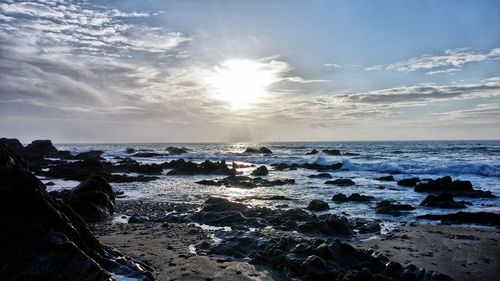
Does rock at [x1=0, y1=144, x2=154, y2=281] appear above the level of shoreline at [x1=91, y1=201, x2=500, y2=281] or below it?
above

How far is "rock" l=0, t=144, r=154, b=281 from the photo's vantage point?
22.3 ft

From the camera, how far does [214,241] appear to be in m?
13.1

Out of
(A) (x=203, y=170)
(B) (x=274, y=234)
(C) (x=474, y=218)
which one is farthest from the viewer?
(A) (x=203, y=170)

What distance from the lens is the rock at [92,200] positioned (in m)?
17.9

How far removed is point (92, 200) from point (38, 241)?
12455 millimetres

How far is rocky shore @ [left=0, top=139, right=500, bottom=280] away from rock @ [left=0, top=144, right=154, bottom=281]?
2cm

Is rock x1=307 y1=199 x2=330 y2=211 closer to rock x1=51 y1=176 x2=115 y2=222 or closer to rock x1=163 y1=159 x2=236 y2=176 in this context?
rock x1=51 y1=176 x2=115 y2=222

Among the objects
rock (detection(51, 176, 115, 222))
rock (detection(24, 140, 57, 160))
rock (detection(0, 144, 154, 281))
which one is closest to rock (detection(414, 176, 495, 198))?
rock (detection(51, 176, 115, 222))

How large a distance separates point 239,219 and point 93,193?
749cm

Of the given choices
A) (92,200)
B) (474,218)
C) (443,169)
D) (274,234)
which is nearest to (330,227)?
(274,234)

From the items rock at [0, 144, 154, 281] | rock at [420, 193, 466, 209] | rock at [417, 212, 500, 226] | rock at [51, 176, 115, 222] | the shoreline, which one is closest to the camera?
rock at [0, 144, 154, 281]

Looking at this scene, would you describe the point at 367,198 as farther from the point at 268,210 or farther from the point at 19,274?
the point at 19,274

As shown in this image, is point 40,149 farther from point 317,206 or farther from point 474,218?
point 474,218

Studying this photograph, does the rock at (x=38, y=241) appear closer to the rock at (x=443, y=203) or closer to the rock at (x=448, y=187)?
the rock at (x=443, y=203)
